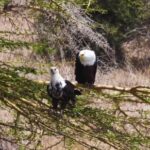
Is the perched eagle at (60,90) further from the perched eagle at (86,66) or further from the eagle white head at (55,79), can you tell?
the perched eagle at (86,66)

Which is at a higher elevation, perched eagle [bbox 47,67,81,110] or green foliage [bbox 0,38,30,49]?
green foliage [bbox 0,38,30,49]

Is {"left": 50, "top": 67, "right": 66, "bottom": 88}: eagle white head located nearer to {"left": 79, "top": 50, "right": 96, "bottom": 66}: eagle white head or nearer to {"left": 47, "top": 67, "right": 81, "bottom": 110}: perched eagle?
{"left": 47, "top": 67, "right": 81, "bottom": 110}: perched eagle

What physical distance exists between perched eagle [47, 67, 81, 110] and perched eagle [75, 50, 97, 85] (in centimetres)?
47

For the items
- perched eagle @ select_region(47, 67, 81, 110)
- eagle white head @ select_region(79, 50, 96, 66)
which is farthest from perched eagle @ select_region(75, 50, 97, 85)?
perched eagle @ select_region(47, 67, 81, 110)

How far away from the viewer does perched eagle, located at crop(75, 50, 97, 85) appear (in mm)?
2832

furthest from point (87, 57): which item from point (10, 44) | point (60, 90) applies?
point (60, 90)

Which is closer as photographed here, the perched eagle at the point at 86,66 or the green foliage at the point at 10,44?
the green foliage at the point at 10,44

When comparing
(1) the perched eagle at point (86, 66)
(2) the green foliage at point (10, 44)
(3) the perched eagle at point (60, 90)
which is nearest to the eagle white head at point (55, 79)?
(3) the perched eagle at point (60, 90)

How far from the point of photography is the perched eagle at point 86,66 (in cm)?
283

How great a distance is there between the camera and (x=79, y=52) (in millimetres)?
2863

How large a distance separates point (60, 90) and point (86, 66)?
0.61 metres

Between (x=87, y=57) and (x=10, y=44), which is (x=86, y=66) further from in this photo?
(x=10, y=44)

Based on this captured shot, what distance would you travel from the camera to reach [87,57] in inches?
112

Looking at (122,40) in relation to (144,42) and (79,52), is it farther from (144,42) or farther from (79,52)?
(79,52)
